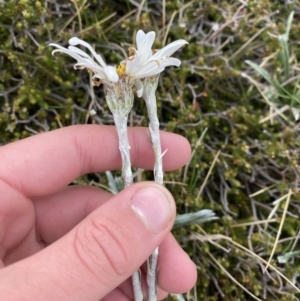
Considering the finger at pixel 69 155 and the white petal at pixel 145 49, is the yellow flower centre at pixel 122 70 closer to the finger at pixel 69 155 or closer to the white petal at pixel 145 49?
the white petal at pixel 145 49

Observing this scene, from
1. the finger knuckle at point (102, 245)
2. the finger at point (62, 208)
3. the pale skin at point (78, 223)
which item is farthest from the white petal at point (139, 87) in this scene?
the finger at point (62, 208)

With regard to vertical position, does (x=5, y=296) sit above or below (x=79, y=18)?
below

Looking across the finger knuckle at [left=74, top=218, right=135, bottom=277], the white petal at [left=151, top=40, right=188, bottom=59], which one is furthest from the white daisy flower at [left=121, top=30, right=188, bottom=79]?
the finger knuckle at [left=74, top=218, right=135, bottom=277]

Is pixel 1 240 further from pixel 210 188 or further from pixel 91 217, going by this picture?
pixel 210 188

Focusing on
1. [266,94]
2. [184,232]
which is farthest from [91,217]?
[266,94]

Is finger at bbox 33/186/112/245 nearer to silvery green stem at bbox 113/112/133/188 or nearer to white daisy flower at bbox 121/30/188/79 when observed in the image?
silvery green stem at bbox 113/112/133/188

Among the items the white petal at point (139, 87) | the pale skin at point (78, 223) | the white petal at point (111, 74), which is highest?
the white petal at point (111, 74)

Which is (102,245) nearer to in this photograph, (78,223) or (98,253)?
(98,253)

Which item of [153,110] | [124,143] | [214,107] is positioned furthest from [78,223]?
[214,107]
